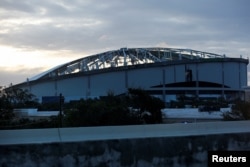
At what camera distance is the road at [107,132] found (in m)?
7.02

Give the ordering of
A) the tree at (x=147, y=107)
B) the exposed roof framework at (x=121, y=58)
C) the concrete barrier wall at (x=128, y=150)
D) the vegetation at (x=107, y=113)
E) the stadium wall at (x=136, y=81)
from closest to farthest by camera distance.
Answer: the concrete barrier wall at (x=128, y=150) < the vegetation at (x=107, y=113) < the tree at (x=147, y=107) < the stadium wall at (x=136, y=81) < the exposed roof framework at (x=121, y=58)

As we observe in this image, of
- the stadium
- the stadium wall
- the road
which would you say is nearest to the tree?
the road

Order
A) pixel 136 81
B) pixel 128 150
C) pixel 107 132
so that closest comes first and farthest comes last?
1. pixel 128 150
2. pixel 107 132
3. pixel 136 81

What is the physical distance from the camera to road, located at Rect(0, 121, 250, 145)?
702 cm

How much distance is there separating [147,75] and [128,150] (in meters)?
117

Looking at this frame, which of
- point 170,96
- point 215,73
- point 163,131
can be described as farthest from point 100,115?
point 215,73

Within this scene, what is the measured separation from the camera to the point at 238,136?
7.63m

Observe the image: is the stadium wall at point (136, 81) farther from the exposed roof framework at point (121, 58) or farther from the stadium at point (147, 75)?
the exposed roof framework at point (121, 58)

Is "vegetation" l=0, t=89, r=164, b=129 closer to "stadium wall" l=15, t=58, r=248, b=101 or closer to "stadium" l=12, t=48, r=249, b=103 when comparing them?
"stadium" l=12, t=48, r=249, b=103

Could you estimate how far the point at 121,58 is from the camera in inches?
5044

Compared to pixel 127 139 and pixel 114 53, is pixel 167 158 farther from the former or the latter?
pixel 114 53

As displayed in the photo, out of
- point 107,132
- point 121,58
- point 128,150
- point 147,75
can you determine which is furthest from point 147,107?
point 121,58

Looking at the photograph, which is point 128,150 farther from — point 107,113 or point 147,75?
point 147,75

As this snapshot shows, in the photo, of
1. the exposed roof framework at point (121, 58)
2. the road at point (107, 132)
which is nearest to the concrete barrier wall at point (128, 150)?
the road at point (107, 132)
